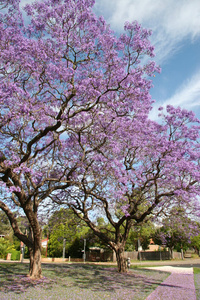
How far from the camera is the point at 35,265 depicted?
39.1 ft

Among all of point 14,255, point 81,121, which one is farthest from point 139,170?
point 14,255

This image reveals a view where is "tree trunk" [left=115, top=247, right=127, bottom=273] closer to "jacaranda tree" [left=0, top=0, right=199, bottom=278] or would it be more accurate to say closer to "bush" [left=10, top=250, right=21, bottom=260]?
"jacaranda tree" [left=0, top=0, right=199, bottom=278]

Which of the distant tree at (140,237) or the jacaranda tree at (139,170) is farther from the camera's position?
the distant tree at (140,237)

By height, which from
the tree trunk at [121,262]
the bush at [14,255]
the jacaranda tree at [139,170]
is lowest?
the bush at [14,255]

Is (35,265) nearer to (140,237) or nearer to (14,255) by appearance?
(14,255)

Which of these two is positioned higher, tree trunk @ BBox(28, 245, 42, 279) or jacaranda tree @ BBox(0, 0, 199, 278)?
jacaranda tree @ BBox(0, 0, 199, 278)

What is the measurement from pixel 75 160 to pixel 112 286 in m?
6.73

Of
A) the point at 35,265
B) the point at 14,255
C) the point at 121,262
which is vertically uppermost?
the point at 35,265

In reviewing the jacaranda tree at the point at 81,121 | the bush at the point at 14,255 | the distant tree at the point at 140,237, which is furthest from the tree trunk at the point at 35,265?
the distant tree at the point at 140,237

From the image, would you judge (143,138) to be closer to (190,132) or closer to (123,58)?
(190,132)

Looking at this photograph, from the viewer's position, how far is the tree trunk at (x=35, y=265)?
38.3 ft

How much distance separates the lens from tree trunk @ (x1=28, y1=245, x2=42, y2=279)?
11.7m

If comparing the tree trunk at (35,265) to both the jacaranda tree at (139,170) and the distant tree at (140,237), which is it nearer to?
the jacaranda tree at (139,170)

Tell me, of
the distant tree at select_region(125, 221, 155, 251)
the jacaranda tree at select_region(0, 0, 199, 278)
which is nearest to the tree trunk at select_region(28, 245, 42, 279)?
the jacaranda tree at select_region(0, 0, 199, 278)
